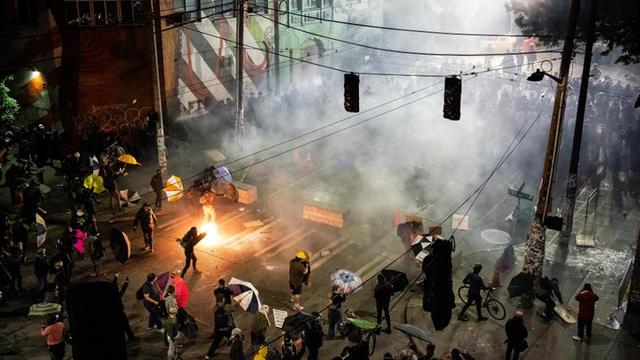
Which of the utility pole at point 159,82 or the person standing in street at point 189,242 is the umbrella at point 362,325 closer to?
the person standing in street at point 189,242

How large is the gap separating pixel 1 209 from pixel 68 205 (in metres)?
2.19

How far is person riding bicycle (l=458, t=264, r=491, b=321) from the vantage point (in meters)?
14.1

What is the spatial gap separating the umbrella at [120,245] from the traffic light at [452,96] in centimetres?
916

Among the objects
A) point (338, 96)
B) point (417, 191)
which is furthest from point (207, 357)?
point (338, 96)

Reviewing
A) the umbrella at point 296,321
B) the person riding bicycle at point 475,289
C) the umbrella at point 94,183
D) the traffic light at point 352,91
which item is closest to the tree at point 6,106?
the umbrella at point 94,183

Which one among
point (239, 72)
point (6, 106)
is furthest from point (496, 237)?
point (6, 106)

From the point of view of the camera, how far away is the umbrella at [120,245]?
16.0 meters

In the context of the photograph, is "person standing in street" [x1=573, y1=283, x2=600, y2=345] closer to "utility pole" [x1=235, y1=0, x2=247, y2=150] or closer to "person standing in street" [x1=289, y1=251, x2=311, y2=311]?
"person standing in street" [x1=289, y1=251, x2=311, y2=311]

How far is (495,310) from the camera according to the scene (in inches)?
576

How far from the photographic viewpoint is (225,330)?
12.5 m

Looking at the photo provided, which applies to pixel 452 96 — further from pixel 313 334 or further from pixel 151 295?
pixel 151 295

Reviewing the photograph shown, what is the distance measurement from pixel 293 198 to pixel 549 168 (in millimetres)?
10587

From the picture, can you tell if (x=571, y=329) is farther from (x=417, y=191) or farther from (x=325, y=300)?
(x=417, y=191)

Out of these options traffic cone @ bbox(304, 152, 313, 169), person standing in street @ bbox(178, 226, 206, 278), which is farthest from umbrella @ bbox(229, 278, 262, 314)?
traffic cone @ bbox(304, 152, 313, 169)
